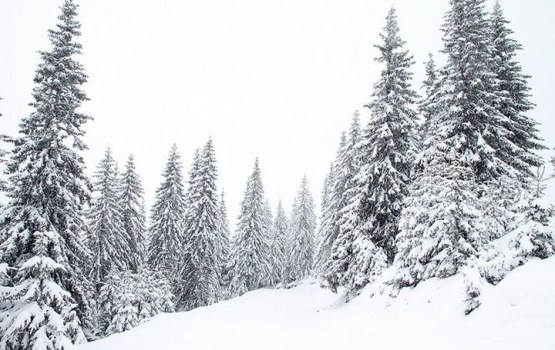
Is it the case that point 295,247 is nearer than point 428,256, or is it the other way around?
point 428,256

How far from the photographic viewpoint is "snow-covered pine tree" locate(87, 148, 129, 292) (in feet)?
97.3

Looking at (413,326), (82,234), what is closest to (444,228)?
(413,326)

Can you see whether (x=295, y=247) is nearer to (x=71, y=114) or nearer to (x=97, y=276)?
(x=97, y=276)

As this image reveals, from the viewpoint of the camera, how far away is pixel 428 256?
13.4 metres

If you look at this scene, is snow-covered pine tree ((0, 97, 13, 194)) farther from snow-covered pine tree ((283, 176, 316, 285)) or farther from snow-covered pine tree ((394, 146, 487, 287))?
snow-covered pine tree ((283, 176, 316, 285))

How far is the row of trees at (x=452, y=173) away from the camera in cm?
1163

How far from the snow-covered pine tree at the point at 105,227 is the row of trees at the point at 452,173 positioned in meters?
19.8

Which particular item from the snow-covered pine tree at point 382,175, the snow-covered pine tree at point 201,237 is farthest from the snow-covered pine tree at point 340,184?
the snow-covered pine tree at point 201,237

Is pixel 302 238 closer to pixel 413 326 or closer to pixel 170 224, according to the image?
pixel 170 224

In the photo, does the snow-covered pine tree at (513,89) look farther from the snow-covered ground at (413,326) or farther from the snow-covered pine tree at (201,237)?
the snow-covered pine tree at (201,237)

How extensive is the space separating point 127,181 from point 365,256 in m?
25.3

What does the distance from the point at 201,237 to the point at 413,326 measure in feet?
89.5

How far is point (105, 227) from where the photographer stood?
30.2 metres

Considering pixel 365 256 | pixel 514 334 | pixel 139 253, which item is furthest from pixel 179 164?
pixel 514 334
